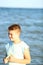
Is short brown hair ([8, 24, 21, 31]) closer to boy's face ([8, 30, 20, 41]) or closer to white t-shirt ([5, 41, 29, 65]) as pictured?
boy's face ([8, 30, 20, 41])

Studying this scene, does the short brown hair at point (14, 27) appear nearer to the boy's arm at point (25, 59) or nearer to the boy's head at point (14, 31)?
the boy's head at point (14, 31)

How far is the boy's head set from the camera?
1.15 m

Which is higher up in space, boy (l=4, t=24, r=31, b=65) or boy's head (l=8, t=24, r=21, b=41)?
Answer: boy's head (l=8, t=24, r=21, b=41)

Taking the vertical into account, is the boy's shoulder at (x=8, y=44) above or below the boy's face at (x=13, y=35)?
below

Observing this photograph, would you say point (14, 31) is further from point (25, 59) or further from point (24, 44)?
point (25, 59)

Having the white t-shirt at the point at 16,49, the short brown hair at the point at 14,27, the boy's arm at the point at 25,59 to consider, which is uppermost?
the short brown hair at the point at 14,27

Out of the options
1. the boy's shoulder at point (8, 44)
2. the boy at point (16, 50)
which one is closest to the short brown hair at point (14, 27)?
the boy at point (16, 50)

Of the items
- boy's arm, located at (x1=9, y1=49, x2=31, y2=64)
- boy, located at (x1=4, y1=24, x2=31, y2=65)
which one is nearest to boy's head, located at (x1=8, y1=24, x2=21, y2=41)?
boy, located at (x1=4, y1=24, x2=31, y2=65)

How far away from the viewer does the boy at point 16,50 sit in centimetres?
114

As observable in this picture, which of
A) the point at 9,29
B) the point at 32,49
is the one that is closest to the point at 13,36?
the point at 9,29

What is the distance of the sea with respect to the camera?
1154 millimetres

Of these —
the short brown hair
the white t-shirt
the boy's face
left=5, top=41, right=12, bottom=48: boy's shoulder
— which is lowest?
the white t-shirt

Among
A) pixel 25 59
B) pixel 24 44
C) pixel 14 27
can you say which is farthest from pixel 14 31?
pixel 25 59

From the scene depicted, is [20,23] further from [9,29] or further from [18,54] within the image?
[18,54]
